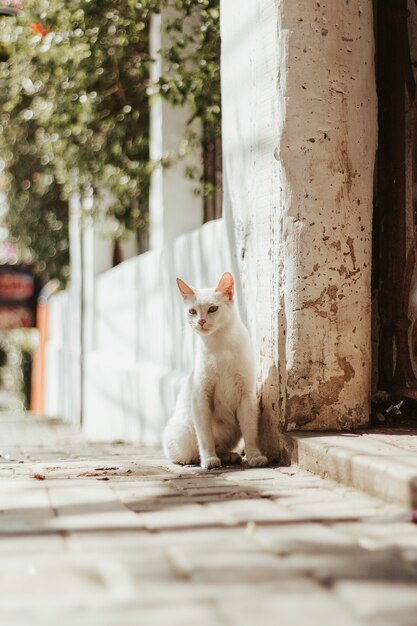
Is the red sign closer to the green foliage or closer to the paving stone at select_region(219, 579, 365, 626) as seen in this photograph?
the green foliage

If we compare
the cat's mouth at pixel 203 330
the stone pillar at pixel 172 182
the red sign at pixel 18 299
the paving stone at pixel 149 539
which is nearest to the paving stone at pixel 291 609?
the paving stone at pixel 149 539

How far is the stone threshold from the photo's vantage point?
3.07 m

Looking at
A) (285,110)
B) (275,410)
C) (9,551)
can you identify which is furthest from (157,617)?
(285,110)

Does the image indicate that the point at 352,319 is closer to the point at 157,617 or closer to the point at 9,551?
the point at 9,551

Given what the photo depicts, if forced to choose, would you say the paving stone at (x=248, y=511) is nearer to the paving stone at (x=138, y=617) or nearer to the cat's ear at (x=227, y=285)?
the paving stone at (x=138, y=617)

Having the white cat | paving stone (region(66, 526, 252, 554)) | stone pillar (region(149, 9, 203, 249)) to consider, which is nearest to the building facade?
the white cat

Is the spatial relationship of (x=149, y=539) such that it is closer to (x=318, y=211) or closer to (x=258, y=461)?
(x=258, y=461)

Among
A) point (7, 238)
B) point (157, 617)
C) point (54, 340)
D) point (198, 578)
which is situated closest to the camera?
point (157, 617)

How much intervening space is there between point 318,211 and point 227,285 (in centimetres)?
63

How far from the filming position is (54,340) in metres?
16.7

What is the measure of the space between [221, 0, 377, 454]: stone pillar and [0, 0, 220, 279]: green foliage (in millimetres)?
2061

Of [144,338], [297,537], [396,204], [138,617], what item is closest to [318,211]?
[396,204]

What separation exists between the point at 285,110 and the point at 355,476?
1.80 m

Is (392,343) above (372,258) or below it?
below
